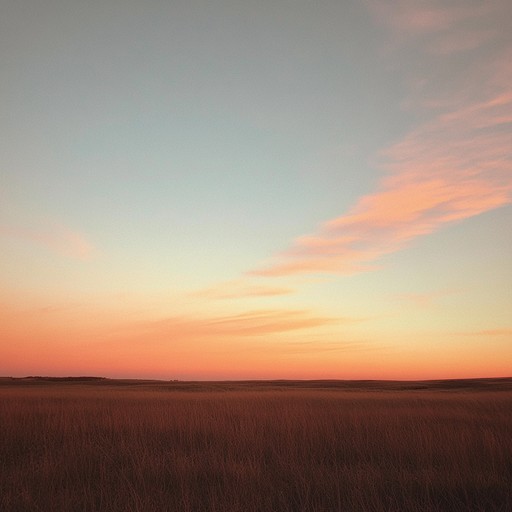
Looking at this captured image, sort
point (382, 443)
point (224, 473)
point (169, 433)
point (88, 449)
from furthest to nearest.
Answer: point (169, 433) < point (382, 443) < point (88, 449) < point (224, 473)

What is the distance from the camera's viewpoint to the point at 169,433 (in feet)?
33.4

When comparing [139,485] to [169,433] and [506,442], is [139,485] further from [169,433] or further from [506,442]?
[506,442]

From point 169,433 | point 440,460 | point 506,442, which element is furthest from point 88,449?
point 506,442

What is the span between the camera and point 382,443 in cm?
899

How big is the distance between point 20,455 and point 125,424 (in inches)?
134

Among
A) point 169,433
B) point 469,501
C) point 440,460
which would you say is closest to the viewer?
point 469,501

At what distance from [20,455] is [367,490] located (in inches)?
238

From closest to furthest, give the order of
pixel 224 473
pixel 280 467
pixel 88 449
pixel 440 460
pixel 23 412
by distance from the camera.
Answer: pixel 224 473
pixel 280 467
pixel 440 460
pixel 88 449
pixel 23 412

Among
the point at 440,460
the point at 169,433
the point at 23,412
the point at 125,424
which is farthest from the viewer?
the point at 23,412

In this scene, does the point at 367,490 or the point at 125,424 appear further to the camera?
the point at 125,424

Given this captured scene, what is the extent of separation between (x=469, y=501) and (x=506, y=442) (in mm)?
4092

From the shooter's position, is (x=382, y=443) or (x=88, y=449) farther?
(x=382, y=443)

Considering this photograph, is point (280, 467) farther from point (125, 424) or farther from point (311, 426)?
point (125, 424)

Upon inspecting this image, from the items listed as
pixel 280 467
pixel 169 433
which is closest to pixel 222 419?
pixel 169 433
